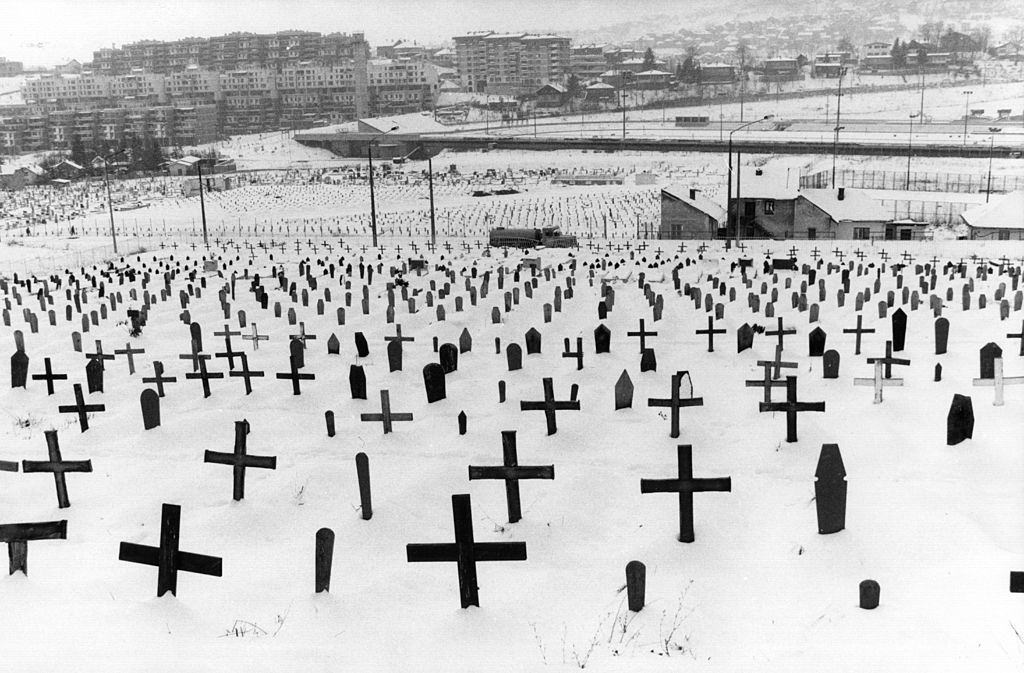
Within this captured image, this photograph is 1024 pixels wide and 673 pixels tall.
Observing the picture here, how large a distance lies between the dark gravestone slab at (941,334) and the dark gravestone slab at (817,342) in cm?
168

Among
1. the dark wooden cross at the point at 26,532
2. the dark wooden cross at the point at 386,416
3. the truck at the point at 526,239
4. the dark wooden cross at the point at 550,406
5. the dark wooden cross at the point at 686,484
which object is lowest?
the truck at the point at 526,239

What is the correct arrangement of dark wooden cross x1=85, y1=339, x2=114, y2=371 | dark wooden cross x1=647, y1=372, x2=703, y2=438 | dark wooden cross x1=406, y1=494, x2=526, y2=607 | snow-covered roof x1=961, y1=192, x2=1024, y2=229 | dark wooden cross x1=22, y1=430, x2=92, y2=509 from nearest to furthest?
1. dark wooden cross x1=406, y1=494, x2=526, y2=607
2. dark wooden cross x1=22, y1=430, x2=92, y2=509
3. dark wooden cross x1=647, y1=372, x2=703, y2=438
4. dark wooden cross x1=85, y1=339, x2=114, y2=371
5. snow-covered roof x1=961, y1=192, x2=1024, y2=229

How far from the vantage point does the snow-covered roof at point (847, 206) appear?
38625 mm

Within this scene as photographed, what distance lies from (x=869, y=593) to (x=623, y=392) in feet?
19.3

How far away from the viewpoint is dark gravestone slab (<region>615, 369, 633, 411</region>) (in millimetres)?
12120

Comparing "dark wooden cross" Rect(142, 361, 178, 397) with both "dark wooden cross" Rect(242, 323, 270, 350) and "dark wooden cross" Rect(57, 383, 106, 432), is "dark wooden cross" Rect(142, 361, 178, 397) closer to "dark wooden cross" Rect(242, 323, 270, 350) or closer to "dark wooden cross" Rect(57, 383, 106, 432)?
"dark wooden cross" Rect(57, 383, 106, 432)

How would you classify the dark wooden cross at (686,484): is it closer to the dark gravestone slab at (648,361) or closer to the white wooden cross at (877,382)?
the white wooden cross at (877,382)

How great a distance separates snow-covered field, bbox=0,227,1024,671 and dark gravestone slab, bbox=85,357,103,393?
19 centimetres

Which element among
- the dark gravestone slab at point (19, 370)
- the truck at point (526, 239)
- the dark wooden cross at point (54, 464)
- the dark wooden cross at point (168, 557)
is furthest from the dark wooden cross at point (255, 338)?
the truck at point (526, 239)

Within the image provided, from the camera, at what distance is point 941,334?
14383 mm

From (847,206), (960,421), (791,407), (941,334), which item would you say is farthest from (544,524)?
(847,206)

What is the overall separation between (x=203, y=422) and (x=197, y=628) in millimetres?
6251

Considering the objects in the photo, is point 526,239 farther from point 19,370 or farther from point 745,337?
point 19,370

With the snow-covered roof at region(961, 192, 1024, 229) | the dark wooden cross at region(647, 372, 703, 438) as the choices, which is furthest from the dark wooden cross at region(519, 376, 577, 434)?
the snow-covered roof at region(961, 192, 1024, 229)
